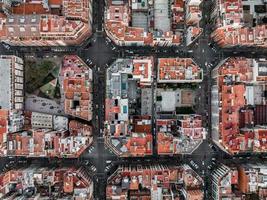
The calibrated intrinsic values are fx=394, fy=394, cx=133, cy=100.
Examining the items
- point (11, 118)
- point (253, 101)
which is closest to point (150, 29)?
point (253, 101)

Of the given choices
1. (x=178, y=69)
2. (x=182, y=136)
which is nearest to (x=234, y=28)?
(x=178, y=69)

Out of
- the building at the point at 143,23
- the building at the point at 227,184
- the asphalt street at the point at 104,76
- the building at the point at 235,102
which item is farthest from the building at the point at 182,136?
Answer: the building at the point at 143,23

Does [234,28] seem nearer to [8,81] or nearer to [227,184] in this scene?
[227,184]

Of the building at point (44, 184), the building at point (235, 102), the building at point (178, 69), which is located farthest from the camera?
the building at point (178, 69)

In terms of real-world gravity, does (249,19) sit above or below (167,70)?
above

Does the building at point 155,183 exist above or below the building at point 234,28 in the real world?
below

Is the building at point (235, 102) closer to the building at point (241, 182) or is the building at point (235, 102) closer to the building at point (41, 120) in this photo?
the building at point (241, 182)

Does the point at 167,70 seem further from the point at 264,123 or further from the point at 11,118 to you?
the point at 11,118
